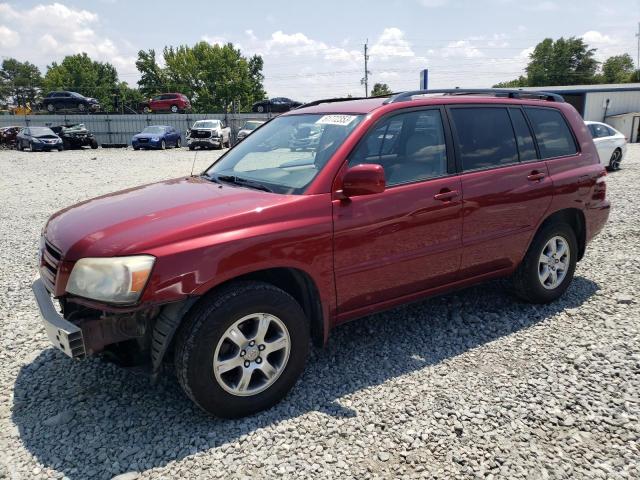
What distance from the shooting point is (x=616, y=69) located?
8862cm

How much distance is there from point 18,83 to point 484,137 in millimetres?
125153

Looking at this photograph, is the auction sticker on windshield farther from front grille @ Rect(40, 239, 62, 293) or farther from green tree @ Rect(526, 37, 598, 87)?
green tree @ Rect(526, 37, 598, 87)

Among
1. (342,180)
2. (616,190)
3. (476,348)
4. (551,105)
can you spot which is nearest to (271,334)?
(342,180)

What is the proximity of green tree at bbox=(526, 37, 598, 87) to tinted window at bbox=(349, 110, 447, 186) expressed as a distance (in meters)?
94.3

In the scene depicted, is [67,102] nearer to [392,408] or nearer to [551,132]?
[551,132]

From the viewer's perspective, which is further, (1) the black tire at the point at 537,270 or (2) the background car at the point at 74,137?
(2) the background car at the point at 74,137

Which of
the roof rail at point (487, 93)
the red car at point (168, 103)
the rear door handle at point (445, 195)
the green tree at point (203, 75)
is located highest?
the green tree at point (203, 75)

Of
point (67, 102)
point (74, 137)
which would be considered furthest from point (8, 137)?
point (67, 102)

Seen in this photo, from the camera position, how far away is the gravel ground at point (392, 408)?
2578 mm

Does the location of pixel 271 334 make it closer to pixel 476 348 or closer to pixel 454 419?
pixel 454 419

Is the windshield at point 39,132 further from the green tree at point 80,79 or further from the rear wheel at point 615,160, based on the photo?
the green tree at point 80,79

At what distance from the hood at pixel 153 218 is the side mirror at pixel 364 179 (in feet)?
1.16

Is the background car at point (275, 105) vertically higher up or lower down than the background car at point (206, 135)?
higher up

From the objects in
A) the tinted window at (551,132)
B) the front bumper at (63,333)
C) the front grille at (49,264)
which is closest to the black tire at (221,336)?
the front bumper at (63,333)
